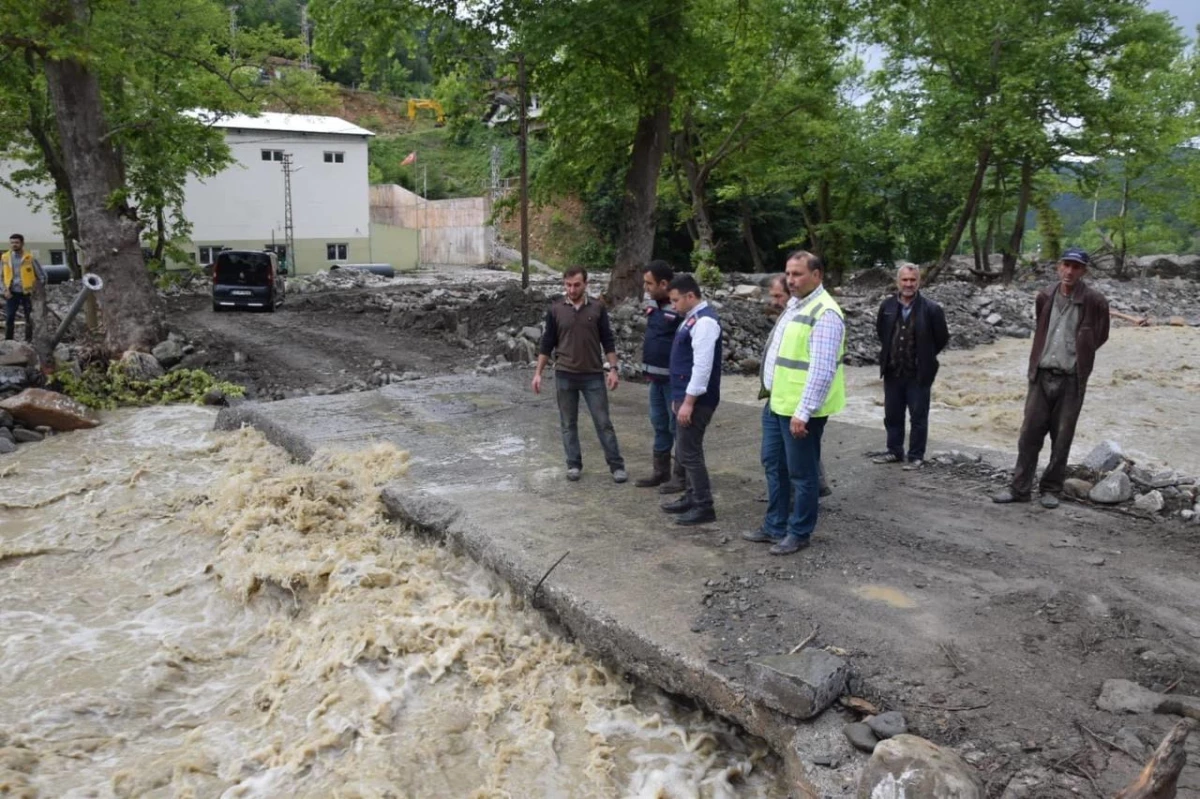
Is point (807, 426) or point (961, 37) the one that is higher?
point (961, 37)

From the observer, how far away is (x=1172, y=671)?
407cm

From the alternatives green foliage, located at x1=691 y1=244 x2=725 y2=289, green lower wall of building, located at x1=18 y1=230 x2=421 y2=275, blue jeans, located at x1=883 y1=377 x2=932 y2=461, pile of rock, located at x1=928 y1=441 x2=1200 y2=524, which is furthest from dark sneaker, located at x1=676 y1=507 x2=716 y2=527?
green lower wall of building, located at x1=18 y1=230 x2=421 y2=275

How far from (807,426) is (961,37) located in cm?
1924

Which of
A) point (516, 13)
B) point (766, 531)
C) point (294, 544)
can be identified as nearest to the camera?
point (766, 531)

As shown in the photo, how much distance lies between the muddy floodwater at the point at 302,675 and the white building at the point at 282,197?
3343 centimetres

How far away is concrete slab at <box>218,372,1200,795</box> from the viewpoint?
158 inches

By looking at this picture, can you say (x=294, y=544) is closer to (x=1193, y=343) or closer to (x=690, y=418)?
(x=690, y=418)

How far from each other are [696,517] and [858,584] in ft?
4.59

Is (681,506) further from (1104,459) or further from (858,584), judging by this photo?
(1104,459)

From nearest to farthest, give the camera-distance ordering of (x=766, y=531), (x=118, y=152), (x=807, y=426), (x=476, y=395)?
(x=807, y=426) < (x=766, y=531) < (x=476, y=395) < (x=118, y=152)

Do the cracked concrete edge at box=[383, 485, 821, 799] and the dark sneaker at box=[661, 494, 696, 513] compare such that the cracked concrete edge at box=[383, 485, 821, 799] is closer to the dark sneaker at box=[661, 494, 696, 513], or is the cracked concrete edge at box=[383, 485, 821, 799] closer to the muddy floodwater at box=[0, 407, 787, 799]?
the muddy floodwater at box=[0, 407, 787, 799]

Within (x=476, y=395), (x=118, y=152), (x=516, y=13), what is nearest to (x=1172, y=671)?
(x=476, y=395)

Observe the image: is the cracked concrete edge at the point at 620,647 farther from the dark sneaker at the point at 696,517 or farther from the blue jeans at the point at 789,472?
the blue jeans at the point at 789,472

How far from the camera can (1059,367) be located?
21.1 feet
